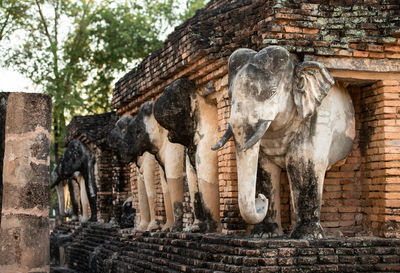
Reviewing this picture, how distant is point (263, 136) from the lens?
23.5 ft

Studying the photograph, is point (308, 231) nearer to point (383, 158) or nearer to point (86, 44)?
point (383, 158)

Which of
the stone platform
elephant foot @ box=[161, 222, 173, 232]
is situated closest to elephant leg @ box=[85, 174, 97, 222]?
elephant foot @ box=[161, 222, 173, 232]

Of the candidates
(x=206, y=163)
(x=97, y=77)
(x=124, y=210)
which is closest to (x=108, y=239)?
(x=124, y=210)

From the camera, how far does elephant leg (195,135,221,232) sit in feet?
27.9

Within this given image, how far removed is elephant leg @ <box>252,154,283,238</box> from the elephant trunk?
0.62m

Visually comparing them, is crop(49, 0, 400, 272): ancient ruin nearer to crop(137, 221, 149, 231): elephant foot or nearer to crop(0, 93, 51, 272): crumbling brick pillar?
crop(0, 93, 51, 272): crumbling brick pillar

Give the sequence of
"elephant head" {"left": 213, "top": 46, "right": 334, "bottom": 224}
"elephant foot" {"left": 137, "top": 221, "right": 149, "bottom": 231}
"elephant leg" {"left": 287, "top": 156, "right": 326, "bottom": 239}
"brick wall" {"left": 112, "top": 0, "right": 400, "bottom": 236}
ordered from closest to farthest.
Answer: "elephant head" {"left": 213, "top": 46, "right": 334, "bottom": 224} → "elephant leg" {"left": 287, "top": 156, "right": 326, "bottom": 239} → "brick wall" {"left": 112, "top": 0, "right": 400, "bottom": 236} → "elephant foot" {"left": 137, "top": 221, "right": 149, "bottom": 231}

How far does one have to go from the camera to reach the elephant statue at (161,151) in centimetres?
980

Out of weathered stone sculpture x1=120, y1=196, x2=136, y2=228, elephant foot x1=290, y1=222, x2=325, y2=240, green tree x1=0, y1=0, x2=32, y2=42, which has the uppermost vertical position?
green tree x1=0, y1=0, x2=32, y2=42

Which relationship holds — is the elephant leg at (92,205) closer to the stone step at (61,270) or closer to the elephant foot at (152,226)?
the stone step at (61,270)

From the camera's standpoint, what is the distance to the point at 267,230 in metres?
7.23

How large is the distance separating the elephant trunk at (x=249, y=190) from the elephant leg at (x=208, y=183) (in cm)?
175

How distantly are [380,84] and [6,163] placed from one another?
4462 millimetres

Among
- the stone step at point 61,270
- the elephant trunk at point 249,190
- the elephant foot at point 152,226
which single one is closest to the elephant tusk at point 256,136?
the elephant trunk at point 249,190
